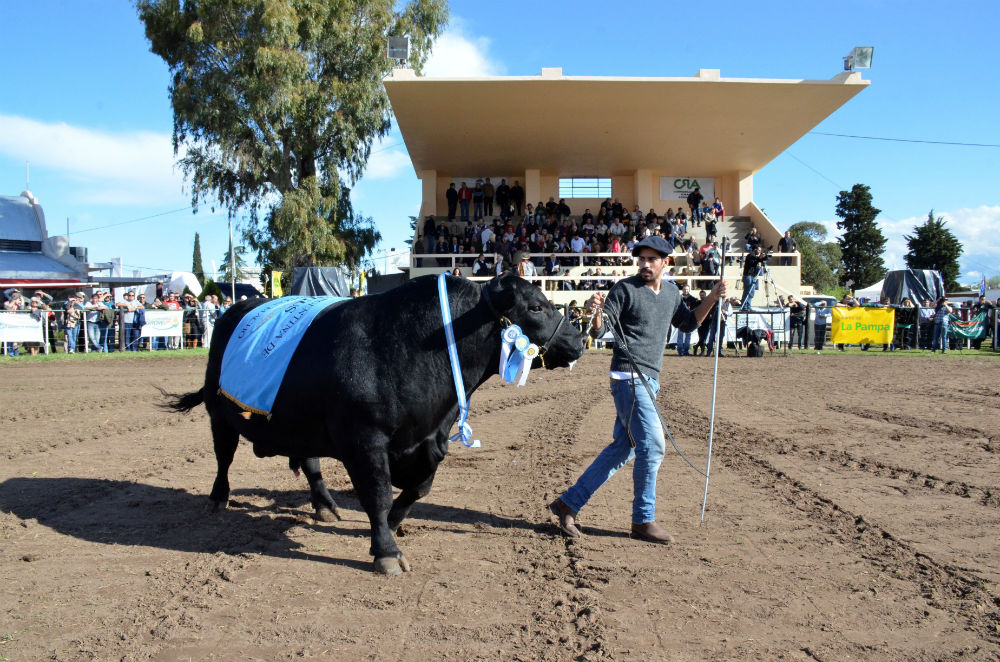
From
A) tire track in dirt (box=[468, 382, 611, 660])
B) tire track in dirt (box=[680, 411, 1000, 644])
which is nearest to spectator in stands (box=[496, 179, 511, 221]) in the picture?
tire track in dirt (box=[468, 382, 611, 660])

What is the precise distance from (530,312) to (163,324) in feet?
70.9

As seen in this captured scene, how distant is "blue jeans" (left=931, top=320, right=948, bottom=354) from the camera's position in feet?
74.5

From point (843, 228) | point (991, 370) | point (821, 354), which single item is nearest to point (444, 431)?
point (991, 370)

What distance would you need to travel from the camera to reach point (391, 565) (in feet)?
14.4

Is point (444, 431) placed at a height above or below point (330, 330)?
below

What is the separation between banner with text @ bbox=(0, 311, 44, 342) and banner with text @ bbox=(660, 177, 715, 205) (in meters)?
28.3

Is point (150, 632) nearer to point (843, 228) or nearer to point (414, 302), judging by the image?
point (414, 302)

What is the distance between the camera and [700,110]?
28.1 metres

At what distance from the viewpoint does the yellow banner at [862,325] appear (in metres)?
23.0

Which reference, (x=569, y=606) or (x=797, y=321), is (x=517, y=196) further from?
(x=569, y=606)

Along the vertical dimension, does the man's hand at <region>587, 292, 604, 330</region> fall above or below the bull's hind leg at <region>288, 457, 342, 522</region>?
above

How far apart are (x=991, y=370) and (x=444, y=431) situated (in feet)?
54.1

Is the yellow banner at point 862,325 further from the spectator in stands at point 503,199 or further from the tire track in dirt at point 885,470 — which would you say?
the tire track in dirt at point 885,470

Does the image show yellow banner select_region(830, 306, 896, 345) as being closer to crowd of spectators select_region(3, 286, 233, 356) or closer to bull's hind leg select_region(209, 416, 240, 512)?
crowd of spectators select_region(3, 286, 233, 356)
